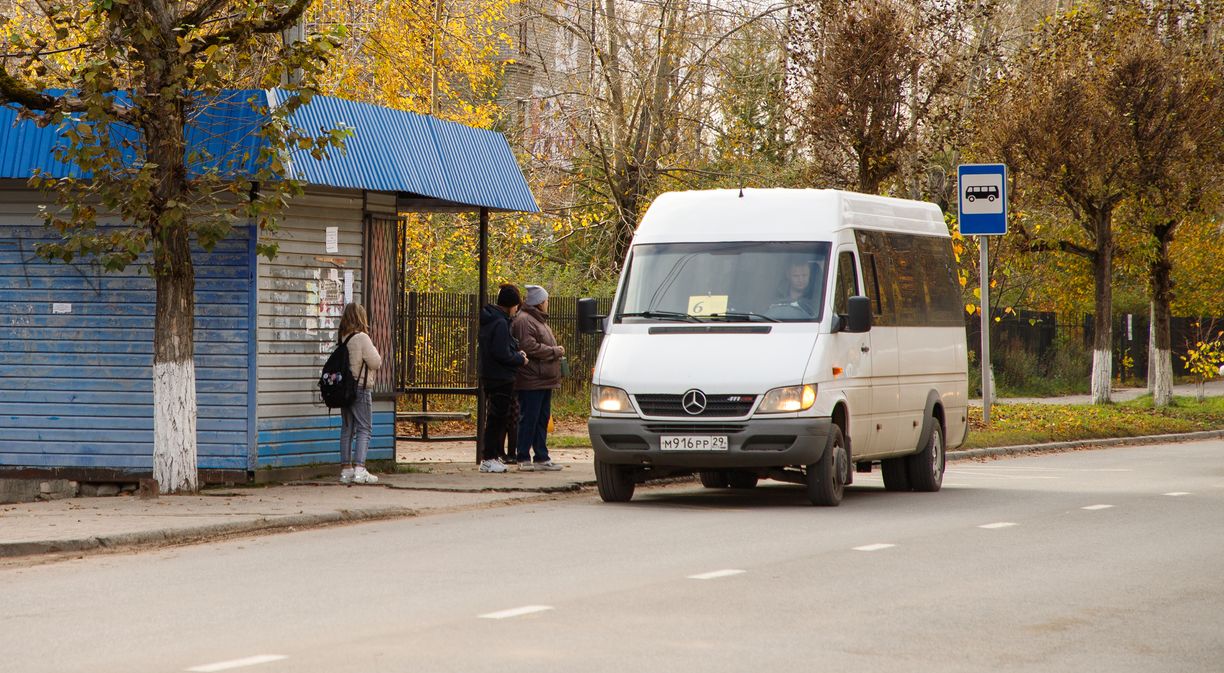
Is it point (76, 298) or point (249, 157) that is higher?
→ point (249, 157)

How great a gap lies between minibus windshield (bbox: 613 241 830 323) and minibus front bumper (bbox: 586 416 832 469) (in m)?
1.02

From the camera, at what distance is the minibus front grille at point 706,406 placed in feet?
46.4

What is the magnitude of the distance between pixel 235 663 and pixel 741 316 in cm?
805

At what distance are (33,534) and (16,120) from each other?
4.13 meters

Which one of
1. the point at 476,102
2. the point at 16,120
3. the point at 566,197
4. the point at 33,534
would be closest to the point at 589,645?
the point at 33,534

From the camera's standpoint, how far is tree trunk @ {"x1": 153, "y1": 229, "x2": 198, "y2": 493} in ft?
49.0

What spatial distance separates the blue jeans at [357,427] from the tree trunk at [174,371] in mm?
1579

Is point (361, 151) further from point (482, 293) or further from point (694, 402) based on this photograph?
point (694, 402)

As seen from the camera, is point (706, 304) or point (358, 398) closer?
point (706, 304)

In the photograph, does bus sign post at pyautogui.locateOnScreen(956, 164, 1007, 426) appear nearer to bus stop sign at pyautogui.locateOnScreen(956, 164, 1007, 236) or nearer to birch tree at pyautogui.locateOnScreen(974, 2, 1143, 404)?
bus stop sign at pyautogui.locateOnScreen(956, 164, 1007, 236)

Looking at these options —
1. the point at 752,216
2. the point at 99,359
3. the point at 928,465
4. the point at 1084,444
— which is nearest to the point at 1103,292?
the point at 1084,444

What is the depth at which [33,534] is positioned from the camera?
12.1 meters

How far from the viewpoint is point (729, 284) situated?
49.4ft

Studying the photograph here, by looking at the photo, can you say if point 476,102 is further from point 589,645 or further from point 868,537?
point 589,645
